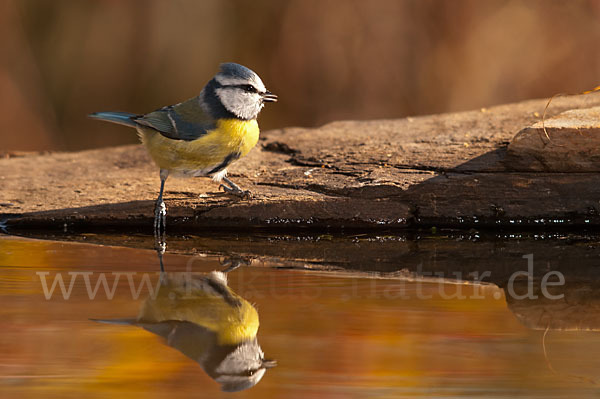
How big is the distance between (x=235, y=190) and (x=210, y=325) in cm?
142

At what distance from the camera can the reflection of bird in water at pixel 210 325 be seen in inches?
56.5

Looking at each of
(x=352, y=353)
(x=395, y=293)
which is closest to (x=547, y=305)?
(x=395, y=293)

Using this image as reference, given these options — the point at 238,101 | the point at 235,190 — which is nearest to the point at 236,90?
the point at 238,101

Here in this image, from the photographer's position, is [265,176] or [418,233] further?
[265,176]

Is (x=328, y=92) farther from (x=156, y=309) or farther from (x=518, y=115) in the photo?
(x=156, y=309)

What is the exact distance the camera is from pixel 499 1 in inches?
198

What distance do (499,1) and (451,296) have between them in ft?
11.4

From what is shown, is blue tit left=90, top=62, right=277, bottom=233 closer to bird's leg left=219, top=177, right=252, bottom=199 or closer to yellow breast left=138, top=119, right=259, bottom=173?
yellow breast left=138, top=119, right=259, bottom=173

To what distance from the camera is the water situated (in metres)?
1.35

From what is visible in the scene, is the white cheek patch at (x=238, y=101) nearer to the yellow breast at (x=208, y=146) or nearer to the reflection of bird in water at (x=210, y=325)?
the yellow breast at (x=208, y=146)

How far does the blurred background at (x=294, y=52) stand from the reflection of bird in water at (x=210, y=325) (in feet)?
10.5

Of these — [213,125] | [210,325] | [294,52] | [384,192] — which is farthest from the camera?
[294,52]

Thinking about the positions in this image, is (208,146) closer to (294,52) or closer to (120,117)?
(120,117)

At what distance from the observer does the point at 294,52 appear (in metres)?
5.23
